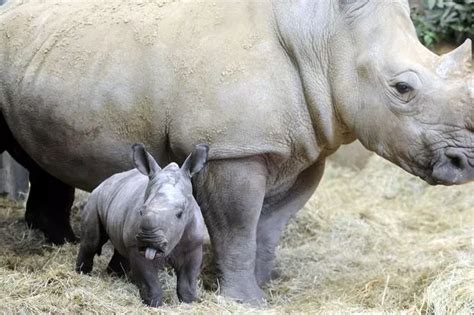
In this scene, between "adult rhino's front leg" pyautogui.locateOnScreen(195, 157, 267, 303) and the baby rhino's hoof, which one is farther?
"adult rhino's front leg" pyautogui.locateOnScreen(195, 157, 267, 303)

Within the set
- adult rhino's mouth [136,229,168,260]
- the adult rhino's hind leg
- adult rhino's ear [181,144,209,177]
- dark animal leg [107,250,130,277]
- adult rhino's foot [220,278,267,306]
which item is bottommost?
the adult rhino's hind leg

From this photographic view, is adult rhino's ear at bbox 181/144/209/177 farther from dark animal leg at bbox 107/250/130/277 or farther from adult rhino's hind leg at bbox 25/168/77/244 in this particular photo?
adult rhino's hind leg at bbox 25/168/77/244

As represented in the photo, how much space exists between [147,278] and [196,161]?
0.75 metres

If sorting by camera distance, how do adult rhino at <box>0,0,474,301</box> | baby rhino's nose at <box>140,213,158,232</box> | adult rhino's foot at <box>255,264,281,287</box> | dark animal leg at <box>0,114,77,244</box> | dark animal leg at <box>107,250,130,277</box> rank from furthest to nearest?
dark animal leg at <box>0,114,77,244</box> → adult rhino's foot at <box>255,264,281,287</box> → dark animal leg at <box>107,250,130,277</box> → adult rhino at <box>0,0,474,301</box> → baby rhino's nose at <box>140,213,158,232</box>

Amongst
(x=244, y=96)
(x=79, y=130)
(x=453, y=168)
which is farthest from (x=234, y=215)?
(x=453, y=168)

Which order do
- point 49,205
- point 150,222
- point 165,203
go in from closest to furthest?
point 150,222 < point 165,203 < point 49,205

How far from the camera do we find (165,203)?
570 cm

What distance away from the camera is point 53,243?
7.81 metres

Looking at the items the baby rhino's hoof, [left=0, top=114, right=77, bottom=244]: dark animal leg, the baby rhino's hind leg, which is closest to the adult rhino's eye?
the baby rhino's hoof

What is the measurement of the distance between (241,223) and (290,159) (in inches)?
21.6

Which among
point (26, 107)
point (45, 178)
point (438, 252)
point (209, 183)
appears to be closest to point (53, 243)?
point (45, 178)

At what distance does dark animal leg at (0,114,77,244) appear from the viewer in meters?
7.99

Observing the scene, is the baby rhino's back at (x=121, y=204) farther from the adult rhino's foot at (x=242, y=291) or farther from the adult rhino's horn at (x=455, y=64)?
the adult rhino's horn at (x=455, y=64)

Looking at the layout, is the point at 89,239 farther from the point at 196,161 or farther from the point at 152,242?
the point at 152,242
